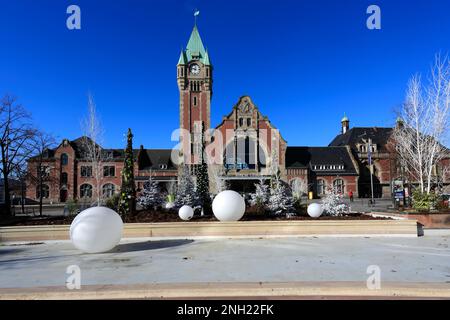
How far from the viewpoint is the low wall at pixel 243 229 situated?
41.4 ft

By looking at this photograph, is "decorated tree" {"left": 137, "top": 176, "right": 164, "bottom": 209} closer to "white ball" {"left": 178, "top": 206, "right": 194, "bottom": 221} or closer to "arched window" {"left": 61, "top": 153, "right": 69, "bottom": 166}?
"white ball" {"left": 178, "top": 206, "right": 194, "bottom": 221}

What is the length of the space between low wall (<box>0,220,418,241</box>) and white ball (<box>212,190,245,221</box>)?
0.40 meters

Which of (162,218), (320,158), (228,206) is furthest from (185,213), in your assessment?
(320,158)

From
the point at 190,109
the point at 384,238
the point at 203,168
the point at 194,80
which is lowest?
the point at 384,238

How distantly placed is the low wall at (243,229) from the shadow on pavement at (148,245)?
0.68m

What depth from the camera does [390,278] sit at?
22.0 ft

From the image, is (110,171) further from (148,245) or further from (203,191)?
(148,245)

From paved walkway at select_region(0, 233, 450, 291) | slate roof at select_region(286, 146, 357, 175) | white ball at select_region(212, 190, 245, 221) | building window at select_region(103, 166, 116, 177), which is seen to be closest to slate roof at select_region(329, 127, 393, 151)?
slate roof at select_region(286, 146, 357, 175)

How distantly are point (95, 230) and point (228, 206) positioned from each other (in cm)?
551

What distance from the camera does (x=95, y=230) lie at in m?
9.40
